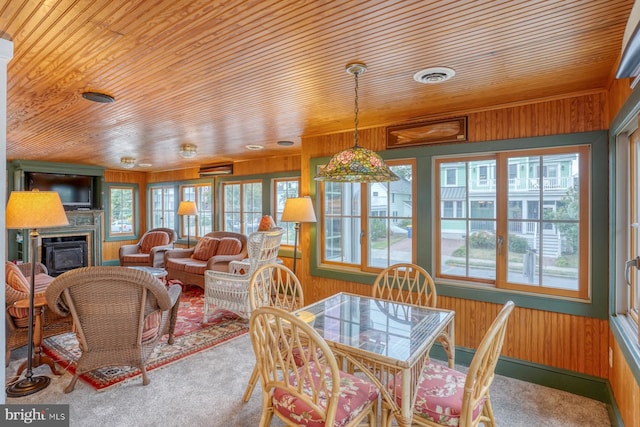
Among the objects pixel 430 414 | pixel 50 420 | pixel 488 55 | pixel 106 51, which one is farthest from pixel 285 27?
pixel 50 420

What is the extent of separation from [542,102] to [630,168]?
0.82 metres

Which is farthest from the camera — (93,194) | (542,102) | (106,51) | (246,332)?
(93,194)

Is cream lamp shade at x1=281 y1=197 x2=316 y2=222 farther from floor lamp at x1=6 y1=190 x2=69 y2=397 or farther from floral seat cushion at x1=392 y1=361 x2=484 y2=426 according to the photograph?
floral seat cushion at x1=392 y1=361 x2=484 y2=426

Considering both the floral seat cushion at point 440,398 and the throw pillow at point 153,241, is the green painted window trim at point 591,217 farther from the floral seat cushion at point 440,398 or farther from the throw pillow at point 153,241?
the throw pillow at point 153,241

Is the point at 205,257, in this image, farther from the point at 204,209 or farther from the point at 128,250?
the point at 128,250

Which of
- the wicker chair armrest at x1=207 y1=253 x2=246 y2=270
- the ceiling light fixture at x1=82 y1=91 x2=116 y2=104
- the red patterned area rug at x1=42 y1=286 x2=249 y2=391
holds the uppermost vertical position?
the ceiling light fixture at x1=82 y1=91 x2=116 y2=104

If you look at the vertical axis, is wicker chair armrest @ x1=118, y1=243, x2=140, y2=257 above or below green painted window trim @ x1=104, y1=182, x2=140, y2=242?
Result: below

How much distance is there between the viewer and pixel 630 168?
2.24 metres

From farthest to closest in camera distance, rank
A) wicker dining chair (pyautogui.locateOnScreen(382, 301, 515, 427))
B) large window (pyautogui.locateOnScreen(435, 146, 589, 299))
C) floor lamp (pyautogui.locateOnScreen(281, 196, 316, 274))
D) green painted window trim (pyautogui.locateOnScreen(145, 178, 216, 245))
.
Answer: green painted window trim (pyautogui.locateOnScreen(145, 178, 216, 245))
floor lamp (pyautogui.locateOnScreen(281, 196, 316, 274))
large window (pyautogui.locateOnScreen(435, 146, 589, 299))
wicker dining chair (pyautogui.locateOnScreen(382, 301, 515, 427))

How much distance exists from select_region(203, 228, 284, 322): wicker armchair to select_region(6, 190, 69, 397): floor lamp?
1.72 m

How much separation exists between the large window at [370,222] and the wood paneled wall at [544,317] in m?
0.71

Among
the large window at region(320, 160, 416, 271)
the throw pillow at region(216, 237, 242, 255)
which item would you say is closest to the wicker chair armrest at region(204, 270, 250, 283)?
the large window at region(320, 160, 416, 271)

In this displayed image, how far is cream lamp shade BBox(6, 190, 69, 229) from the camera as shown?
8.12 ft

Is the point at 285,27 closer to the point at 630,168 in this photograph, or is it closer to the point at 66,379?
the point at 630,168
